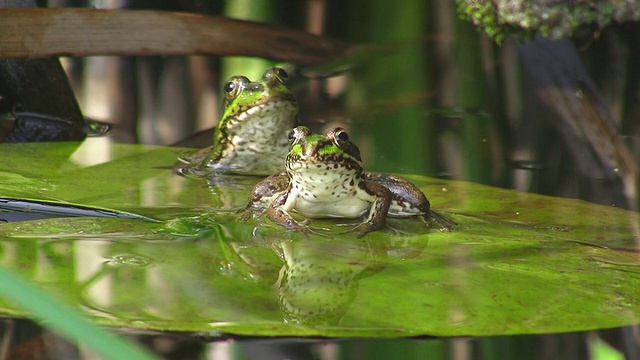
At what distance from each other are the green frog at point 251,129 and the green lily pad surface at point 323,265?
2.13 feet

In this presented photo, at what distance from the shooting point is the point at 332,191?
3119 millimetres

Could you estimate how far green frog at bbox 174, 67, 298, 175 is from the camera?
3941 mm

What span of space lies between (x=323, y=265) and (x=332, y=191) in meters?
0.57

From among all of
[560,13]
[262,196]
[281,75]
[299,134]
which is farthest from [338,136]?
[560,13]

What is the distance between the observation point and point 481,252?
9.03 ft

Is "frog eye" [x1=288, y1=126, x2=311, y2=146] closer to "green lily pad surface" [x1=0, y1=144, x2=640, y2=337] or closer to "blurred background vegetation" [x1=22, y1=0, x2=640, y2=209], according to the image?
"green lily pad surface" [x1=0, y1=144, x2=640, y2=337]

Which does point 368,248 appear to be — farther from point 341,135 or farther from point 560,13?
point 560,13

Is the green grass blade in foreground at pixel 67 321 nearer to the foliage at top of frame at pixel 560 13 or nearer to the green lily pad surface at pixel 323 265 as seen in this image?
the green lily pad surface at pixel 323 265

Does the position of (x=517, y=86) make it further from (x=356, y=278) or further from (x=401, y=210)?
(x=356, y=278)

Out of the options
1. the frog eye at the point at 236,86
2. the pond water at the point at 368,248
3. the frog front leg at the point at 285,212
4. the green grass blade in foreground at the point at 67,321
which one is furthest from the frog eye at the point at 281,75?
the green grass blade in foreground at the point at 67,321

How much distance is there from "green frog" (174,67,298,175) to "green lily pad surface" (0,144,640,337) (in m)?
0.65

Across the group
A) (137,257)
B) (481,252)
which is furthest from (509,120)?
(137,257)

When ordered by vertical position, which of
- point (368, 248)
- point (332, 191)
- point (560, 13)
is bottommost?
point (368, 248)

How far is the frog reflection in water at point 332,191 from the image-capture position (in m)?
3.04
